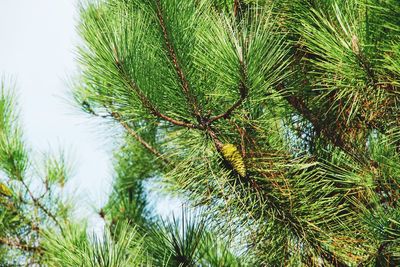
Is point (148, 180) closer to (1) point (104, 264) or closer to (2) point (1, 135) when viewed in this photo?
(2) point (1, 135)

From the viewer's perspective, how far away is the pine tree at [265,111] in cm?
103

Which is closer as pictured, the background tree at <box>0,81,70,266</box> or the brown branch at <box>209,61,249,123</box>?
the brown branch at <box>209,61,249,123</box>

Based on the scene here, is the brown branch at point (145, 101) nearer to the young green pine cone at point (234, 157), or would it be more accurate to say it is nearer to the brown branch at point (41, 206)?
the young green pine cone at point (234, 157)

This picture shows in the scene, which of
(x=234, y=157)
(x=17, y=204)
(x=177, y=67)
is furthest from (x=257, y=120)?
(x=17, y=204)

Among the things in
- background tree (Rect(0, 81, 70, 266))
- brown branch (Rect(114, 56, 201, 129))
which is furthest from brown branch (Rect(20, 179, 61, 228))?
brown branch (Rect(114, 56, 201, 129))

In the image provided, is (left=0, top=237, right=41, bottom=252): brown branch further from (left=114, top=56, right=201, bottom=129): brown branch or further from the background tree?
(left=114, top=56, right=201, bottom=129): brown branch

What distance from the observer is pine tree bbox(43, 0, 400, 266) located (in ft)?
3.39

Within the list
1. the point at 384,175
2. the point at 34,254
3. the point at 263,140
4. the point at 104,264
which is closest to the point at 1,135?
the point at 34,254

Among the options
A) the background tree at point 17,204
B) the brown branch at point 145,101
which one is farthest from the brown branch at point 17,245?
the brown branch at point 145,101

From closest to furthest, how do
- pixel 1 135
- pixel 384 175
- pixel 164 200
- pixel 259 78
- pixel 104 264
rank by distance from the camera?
pixel 104 264
pixel 259 78
pixel 384 175
pixel 1 135
pixel 164 200

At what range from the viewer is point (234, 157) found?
1114 mm

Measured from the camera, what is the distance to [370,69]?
3.45 ft

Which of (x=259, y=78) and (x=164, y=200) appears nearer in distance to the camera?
(x=259, y=78)

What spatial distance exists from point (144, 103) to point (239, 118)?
18 centimetres
